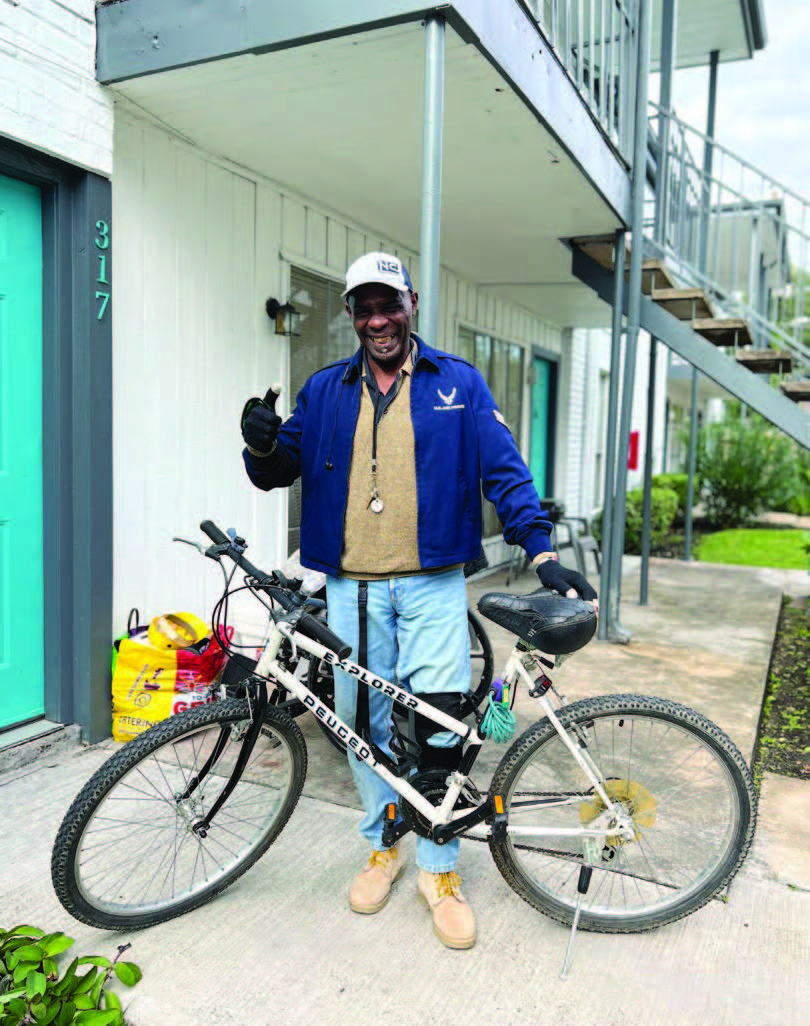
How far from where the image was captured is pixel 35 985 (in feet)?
6.02

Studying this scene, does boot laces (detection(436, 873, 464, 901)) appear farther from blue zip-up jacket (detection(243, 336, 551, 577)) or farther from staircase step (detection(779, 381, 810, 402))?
staircase step (detection(779, 381, 810, 402))

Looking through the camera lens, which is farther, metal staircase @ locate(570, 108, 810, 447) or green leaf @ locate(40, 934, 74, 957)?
metal staircase @ locate(570, 108, 810, 447)

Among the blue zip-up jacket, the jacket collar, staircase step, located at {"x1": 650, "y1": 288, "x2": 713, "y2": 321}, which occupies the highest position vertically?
staircase step, located at {"x1": 650, "y1": 288, "x2": 713, "y2": 321}

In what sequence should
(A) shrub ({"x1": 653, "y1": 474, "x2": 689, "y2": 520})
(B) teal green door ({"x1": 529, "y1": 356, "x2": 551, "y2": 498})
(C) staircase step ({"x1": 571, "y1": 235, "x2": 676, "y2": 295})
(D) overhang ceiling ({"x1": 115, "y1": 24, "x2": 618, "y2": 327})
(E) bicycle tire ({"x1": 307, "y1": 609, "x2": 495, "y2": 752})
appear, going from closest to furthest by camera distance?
(E) bicycle tire ({"x1": 307, "y1": 609, "x2": 495, "y2": 752})
(D) overhang ceiling ({"x1": 115, "y1": 24, "x2": 618, "y2": 327})
(C) staircase step ({"x1": 571, "y1": 235, "x2": 676, "y2": 295})
(B) teal green door ({"x1": 529, "y1": 356, "x2": 551, "y2": 498})
(A) shrub ({"x1": 653, "y1": 474, "x2": 689, "y2": 520})

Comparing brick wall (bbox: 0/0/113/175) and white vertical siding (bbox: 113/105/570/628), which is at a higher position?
brick wall (bbox: 0/0/113/175)

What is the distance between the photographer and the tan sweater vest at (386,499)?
7.07 feet

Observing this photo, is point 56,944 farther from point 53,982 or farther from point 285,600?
point 285,600

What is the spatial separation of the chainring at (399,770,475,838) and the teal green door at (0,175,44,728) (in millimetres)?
1824

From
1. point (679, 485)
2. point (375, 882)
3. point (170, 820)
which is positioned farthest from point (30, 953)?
point (679, 485)

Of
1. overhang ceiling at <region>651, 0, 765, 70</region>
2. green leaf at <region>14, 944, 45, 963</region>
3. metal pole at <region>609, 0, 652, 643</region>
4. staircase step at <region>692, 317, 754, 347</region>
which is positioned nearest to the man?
green leaf at <region>14, 944, 45, 963</region>

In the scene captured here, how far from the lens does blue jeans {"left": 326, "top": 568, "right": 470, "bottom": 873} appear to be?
218cm

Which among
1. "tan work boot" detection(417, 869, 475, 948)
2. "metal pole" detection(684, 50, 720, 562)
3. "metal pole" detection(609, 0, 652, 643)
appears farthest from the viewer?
"metal pole" detection(684, 50, 720, 562)

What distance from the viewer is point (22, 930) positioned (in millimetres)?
2059

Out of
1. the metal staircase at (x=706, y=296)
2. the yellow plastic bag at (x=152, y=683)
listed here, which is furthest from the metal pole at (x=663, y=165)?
the yellow plastic bag at (x=152, y=683)
